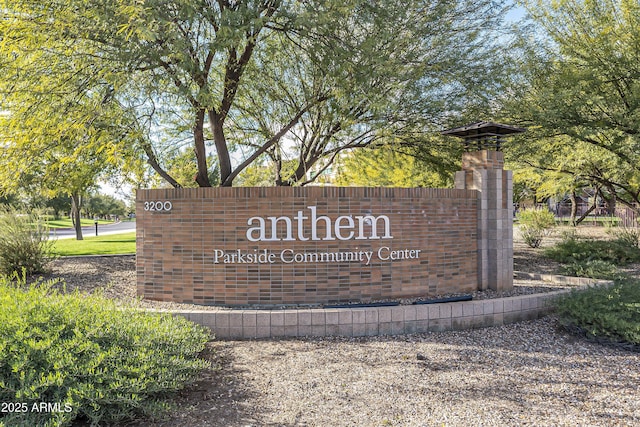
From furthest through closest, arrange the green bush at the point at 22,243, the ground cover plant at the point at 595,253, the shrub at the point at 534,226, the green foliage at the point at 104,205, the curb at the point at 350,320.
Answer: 1. the green foliage at the point at 104,205
2. the shrub at the point at 534,226
3. the ground cover plant at the point at 595,253
4. the green bush at the point at 22,243
5. the curb at the point at 350,320

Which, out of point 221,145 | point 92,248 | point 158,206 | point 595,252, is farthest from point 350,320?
point 92,248

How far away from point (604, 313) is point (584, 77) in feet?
24.8

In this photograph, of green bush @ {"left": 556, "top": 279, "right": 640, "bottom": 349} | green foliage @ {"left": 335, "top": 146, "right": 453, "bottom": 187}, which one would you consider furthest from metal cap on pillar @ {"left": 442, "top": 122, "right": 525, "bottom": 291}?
green foliage @ {"left": 335, "top": 146, "right": 453, "bottom": 187}

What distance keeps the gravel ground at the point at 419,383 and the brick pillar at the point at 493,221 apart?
1.84m

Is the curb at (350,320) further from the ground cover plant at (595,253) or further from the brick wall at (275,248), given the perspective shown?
the ground cover plant at (595,253)

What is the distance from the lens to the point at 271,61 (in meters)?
10.7

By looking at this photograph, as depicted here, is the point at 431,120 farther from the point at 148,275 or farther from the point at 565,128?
the point at 148,275

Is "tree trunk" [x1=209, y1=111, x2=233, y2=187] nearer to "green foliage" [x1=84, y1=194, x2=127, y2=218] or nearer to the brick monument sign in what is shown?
the brick monument sign

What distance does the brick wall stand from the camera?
7.04 meters

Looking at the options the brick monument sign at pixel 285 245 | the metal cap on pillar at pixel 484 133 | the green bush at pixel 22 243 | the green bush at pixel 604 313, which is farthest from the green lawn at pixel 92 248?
the green bush at pixel 604 313

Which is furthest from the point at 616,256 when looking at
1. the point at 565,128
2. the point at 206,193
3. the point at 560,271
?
the point at 206,193

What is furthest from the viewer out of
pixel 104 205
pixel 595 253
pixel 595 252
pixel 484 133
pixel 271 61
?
pixel 104 205

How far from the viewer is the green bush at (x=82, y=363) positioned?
3.51 meters

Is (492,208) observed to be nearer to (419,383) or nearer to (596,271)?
(596,271)
